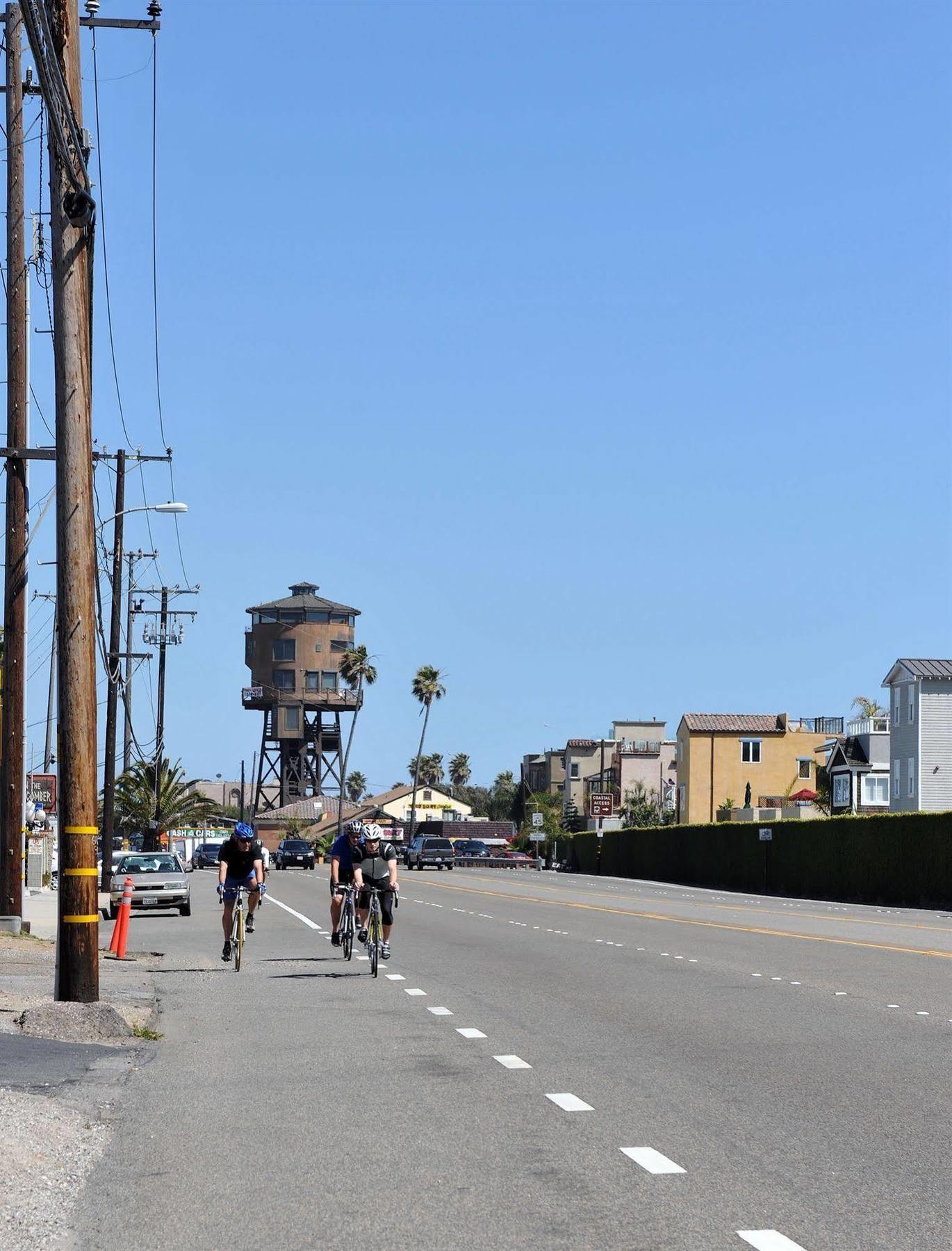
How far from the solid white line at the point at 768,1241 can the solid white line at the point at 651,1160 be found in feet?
3.96

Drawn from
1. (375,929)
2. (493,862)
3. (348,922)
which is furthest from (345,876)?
(493,862)

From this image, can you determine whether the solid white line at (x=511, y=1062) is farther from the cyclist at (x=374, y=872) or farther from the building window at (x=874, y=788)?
the building window at (x=874, y=788)

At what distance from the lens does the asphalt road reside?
7004 mm

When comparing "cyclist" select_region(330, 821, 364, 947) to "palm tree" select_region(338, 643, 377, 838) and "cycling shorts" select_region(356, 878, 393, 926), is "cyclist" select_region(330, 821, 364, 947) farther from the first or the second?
"palm tree" select_region(338, 643, 377, 838)

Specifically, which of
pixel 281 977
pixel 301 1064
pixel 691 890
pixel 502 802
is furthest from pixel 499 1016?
pixel 502 802

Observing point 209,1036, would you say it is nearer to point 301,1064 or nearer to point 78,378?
point 301,1064

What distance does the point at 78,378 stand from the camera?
14984 mm

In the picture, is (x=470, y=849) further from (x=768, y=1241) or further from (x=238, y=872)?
(x=768, y=1241)

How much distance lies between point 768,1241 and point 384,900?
1336 centimetres

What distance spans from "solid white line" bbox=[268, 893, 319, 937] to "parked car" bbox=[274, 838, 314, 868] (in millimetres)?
36578

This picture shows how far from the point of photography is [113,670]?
46750mm

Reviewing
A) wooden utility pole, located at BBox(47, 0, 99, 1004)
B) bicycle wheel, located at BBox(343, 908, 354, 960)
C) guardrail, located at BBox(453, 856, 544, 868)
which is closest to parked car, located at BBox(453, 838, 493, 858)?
guardrail, located at BBox(453, 856, 544, 868)

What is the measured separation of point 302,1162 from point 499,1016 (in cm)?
672

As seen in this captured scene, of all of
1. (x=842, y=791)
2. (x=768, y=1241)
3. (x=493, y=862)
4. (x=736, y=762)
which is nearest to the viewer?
(x=768, y=1241)
